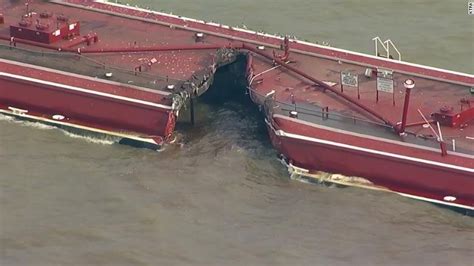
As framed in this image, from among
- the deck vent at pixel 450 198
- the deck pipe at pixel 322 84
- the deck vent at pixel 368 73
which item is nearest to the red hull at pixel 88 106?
the deck pipe at pixel 322 84

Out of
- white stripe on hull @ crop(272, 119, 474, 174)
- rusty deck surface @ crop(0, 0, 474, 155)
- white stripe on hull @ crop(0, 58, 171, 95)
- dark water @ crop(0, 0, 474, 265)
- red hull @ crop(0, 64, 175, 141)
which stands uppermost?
rusty deck surface @ crop(0, 0, 474, 155)

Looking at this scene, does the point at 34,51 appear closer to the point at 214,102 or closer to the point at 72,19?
the point at 72,19

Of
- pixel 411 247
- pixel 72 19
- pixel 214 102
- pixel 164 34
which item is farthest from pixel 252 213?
pixel 72 19

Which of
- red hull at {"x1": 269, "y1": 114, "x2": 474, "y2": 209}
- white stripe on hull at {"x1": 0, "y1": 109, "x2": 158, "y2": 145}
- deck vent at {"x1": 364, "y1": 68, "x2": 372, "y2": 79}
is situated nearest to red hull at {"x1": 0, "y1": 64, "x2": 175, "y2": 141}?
white stripe on hull at {"x1": 0, "y1": 109, "x2": 158, "y2": 145}

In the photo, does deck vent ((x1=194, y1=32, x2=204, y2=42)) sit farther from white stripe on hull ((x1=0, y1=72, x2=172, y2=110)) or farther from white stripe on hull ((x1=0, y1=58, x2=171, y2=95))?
white stripe on hull ((x1=0, y1=72, x2=172, y2=110))

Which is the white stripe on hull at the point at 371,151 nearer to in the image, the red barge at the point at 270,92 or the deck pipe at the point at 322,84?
the red barge at the point at 270,92

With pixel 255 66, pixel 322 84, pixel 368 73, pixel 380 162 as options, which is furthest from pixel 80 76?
pixel 380 162
